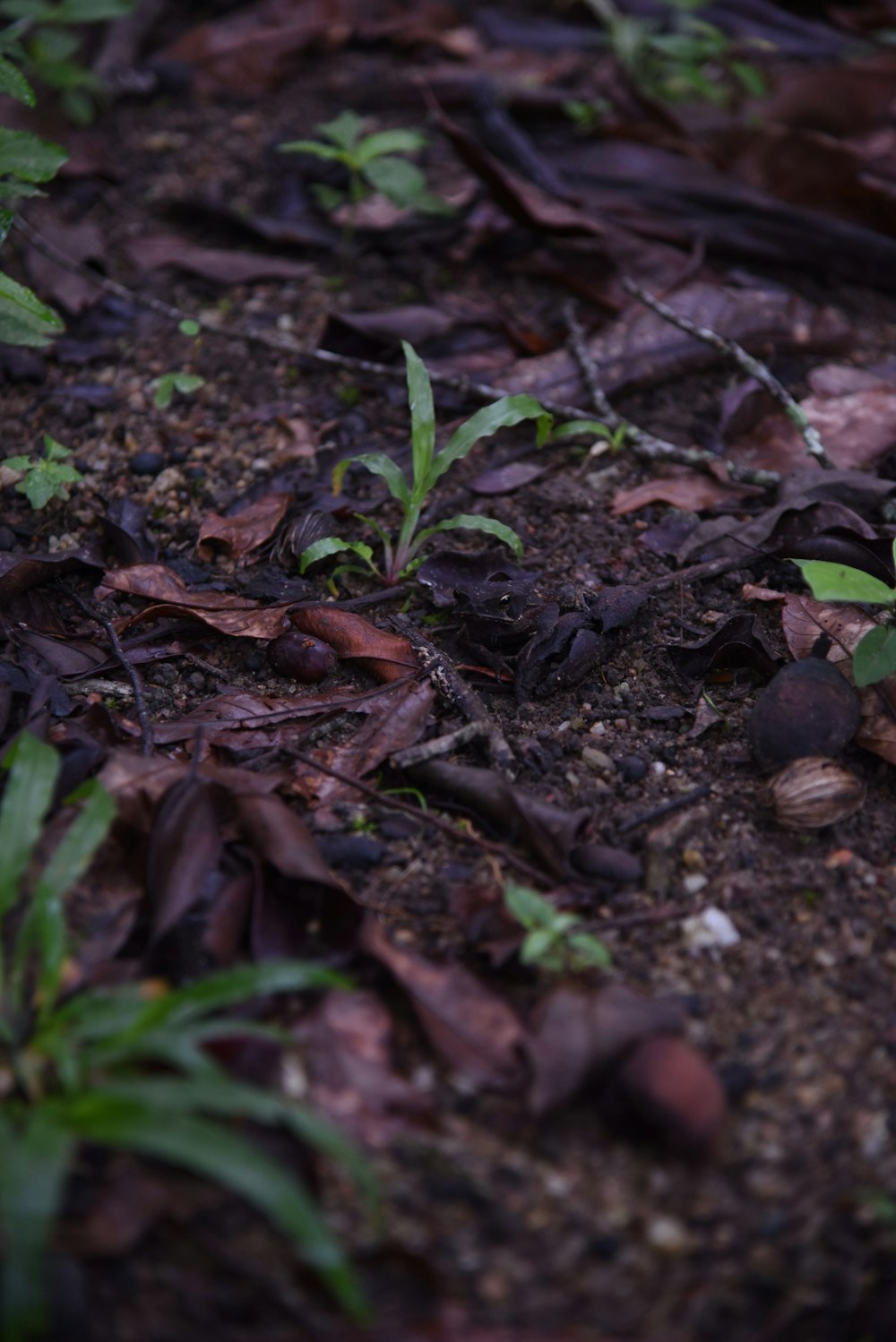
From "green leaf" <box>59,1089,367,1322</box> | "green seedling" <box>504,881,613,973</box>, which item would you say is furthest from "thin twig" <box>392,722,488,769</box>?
"green leaf" <box>59,1089,367,1322</box>

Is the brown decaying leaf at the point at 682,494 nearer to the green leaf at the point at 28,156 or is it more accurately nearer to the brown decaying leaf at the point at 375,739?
the brown decaying leaf at the point at 375,739

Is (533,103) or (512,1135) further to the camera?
(533,103)

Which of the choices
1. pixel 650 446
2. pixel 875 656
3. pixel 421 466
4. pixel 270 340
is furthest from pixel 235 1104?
pixel 270 340

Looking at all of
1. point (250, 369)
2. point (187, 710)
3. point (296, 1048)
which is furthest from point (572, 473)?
point (296, 1048)

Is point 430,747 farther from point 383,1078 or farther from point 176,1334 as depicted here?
point 176,1334

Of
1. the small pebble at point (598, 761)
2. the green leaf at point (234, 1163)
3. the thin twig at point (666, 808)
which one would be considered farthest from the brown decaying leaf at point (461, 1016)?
the small pebble at point (598, 761)

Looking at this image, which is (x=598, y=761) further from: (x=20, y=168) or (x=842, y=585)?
(x=20, y=168)

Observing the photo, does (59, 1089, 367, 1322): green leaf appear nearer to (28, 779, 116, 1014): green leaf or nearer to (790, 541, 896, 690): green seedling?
(28, 779, 116, 1014): green leaf

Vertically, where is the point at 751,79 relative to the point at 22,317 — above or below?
below
